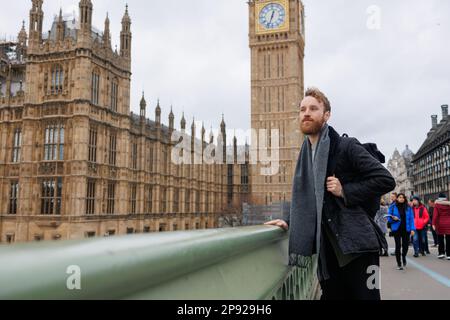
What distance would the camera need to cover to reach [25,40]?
34875 mm

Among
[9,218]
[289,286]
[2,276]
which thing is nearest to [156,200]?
[9,218]

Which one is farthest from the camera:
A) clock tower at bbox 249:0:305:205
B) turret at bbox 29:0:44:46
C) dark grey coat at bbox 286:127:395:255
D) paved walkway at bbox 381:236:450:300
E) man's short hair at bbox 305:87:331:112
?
clock tower at bbox 249:0:305:205

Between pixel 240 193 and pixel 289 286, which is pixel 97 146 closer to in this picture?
pixel 289 286

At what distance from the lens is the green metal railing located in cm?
68

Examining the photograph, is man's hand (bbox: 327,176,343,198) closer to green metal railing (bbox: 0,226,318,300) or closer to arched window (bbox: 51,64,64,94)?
green metal railing (bbox: 0,226,318,300)

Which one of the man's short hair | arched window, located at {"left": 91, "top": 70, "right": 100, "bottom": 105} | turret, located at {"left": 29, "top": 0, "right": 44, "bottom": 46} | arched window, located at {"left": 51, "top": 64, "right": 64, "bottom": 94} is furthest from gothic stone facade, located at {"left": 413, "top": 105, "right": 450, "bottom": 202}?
the man's short hair

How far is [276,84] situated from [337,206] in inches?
2073

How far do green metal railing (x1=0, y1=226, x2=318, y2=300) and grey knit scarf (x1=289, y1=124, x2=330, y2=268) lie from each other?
46 cm

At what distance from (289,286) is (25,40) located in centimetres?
3841

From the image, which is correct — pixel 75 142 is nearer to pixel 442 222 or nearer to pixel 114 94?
pixel 114 94

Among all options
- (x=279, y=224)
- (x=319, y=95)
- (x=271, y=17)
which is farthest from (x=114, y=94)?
(x=271, y=17)

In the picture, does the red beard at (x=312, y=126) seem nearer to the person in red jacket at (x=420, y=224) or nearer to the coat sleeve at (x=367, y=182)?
the coat sleeve at (x=367, y=182)

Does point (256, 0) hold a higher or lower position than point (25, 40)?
higher

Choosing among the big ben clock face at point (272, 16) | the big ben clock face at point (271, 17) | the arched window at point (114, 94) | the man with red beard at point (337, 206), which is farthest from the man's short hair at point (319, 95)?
the big ben clock face at point (272, 16)
